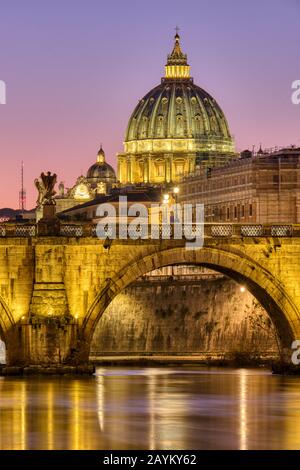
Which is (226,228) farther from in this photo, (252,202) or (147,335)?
(252,202)

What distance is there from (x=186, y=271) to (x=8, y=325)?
64415mm

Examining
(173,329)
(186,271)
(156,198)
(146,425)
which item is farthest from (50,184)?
(156,198)

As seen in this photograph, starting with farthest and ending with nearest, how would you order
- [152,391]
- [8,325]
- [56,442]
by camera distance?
[8,325] < [152,391] < [56,442]

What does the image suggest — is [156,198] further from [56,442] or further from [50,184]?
[56,442]

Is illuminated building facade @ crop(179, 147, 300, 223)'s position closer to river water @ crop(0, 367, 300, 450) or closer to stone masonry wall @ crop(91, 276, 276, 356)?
stone masonry wall @ crop(91, 276, 276, 356)

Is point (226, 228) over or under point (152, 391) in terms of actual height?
over

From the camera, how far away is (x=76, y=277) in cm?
7675

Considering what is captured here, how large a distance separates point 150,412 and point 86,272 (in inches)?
866

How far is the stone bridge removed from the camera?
7581 centimetres

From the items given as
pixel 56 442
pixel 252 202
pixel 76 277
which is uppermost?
pixel 252 202

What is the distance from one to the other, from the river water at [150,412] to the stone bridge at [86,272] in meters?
2.61

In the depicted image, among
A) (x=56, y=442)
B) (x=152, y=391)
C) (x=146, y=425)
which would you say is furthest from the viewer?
(x=152, y=391)

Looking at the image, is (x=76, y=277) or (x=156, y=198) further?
(x=156, y=198)

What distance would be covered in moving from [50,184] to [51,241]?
11.1 ft
